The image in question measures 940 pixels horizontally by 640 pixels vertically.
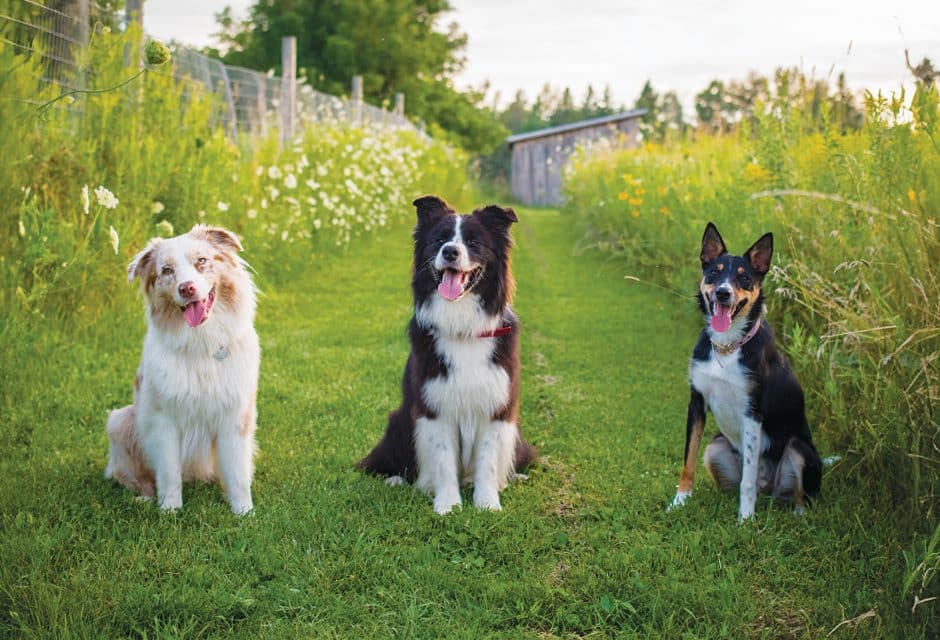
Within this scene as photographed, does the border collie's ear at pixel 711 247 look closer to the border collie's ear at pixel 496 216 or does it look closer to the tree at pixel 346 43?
the border collie's ear at pixel 496 216

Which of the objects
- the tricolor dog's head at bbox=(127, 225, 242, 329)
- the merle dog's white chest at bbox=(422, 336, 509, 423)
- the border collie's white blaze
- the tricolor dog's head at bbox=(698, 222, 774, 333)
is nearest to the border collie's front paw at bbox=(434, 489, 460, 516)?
the merle dog's white chest at bbox=(422, 336, 509, 423)

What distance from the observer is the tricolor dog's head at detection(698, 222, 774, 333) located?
3.71 meters

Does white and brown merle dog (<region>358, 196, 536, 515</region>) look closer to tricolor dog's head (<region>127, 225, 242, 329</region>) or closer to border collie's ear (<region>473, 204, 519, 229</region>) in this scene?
border collie's ear (<region>473, 204, 519, 229</region>)

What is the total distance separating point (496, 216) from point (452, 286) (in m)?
0.47

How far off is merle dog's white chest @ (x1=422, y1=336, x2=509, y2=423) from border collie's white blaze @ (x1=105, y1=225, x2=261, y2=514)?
3.01 ft

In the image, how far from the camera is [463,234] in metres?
3.96

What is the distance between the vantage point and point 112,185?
22.3ft

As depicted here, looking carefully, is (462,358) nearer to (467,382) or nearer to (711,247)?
(467,382)

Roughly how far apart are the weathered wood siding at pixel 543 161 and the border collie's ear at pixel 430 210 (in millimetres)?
28563

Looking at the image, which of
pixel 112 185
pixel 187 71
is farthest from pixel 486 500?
pixel 187 71

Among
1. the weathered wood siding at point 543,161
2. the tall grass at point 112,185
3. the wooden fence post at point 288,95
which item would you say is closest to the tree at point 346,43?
the weathered wood siding at point 543,161

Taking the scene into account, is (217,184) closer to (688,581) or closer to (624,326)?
(624,326)

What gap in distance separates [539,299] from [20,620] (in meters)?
7.49

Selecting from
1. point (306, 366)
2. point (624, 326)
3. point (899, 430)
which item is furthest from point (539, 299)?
point (899, 430)
